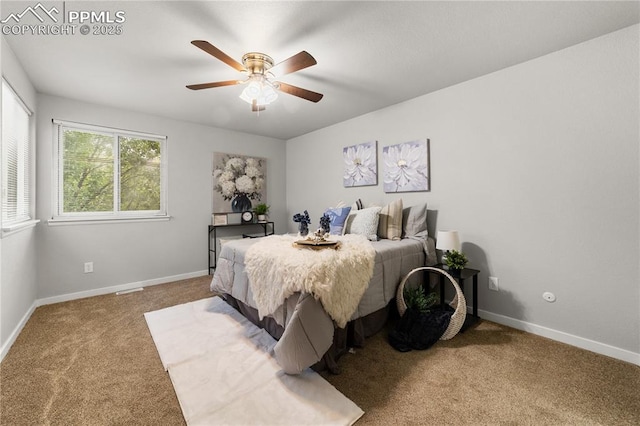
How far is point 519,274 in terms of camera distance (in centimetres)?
249

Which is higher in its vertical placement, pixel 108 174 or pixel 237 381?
pixel 108 174

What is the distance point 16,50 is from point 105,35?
0.87m

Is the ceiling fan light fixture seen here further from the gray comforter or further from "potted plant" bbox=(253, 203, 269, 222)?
"potted plant" bbox=(253, 203, 269, 222)

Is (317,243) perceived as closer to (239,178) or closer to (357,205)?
(357,205)

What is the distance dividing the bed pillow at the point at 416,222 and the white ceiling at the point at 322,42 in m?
1.33

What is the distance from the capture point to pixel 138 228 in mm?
3689

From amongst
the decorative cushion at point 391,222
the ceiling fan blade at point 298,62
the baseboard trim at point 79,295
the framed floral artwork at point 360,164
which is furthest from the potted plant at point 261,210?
the ceiling fan blade at point 298,62

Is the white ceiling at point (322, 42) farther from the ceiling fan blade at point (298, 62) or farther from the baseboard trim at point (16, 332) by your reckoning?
the baseboard trim at point (16, 332)

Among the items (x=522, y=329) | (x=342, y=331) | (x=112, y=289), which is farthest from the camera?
(x=112, y=289)

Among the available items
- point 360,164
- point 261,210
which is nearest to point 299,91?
point 360,164

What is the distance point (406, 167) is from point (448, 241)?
1.10 metres

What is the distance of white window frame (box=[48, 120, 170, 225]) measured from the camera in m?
3.14

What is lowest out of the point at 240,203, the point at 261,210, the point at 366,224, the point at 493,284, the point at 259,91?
the point at 493,284

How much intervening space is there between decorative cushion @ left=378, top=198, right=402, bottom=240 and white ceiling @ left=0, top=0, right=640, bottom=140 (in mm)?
1314
